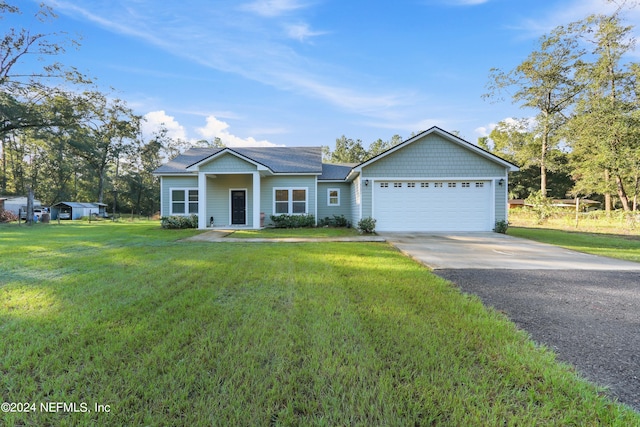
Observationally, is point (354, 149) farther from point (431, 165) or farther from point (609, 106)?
point (431, 165)

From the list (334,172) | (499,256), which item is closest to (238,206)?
(334,172)

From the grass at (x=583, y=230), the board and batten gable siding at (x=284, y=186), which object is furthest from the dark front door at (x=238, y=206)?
the grass at (x=583, y=230)

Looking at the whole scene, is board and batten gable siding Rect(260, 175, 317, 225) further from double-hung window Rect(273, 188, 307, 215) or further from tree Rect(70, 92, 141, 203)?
tree Rect(70, 92, 141, 203)

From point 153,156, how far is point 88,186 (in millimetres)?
10144

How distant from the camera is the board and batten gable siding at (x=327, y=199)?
1595 centimetres

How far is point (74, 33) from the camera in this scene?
17297 millimetres

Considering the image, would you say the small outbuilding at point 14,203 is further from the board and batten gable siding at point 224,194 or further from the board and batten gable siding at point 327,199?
the board and batten gable siding at point 327,199

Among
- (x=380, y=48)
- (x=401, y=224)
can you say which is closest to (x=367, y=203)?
(x=401, y=224)

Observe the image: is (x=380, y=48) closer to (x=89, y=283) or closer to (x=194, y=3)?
(x=194, y=3)

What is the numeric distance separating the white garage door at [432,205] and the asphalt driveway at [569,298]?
480 cm

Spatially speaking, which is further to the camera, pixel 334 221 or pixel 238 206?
pixel 238 206

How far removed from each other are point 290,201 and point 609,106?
21.9 m

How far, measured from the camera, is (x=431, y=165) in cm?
1263

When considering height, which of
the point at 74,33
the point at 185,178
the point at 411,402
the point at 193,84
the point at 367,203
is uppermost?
the point at 74,33
